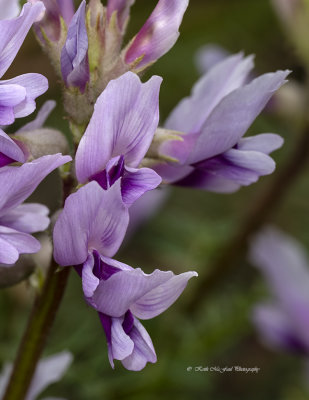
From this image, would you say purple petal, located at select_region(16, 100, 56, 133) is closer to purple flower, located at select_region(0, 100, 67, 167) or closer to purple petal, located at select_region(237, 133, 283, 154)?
purple flower, located at select_region(0, 100, 67, 167)

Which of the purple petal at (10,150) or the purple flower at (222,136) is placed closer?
the purple petal at (10,150)

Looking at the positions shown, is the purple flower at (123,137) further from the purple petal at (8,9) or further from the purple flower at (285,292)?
the purple flower at (285,292)

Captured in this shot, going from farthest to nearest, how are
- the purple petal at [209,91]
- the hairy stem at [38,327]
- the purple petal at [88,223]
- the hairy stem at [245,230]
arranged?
the hairy stem at [245,230], the purple petal at [209,91], the hairy stem at [38,327], the purple petal at [88,223]

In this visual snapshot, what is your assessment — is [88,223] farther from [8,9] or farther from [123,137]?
[8,9]

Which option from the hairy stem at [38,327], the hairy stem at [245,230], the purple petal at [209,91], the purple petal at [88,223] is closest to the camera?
the purple petal at [88,223]

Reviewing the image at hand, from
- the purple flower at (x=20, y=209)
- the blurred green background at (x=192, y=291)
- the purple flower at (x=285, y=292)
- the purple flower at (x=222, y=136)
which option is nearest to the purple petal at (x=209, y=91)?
the purple flower at (x=222, y=136)

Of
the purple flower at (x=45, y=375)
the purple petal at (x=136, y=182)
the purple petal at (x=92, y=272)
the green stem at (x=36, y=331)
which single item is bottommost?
the purple flower at (x=45, y=375)

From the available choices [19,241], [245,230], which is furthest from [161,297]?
[245,230]

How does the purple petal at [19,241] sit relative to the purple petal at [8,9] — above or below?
below
